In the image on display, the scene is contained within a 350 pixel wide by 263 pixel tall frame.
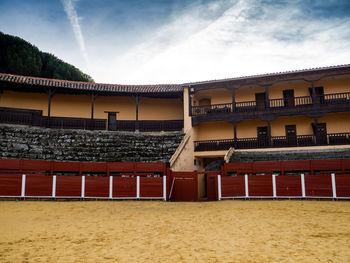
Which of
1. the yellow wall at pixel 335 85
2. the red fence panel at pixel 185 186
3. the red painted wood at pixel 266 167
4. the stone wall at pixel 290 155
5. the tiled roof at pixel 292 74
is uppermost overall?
the tiled roof at pixel 292 74

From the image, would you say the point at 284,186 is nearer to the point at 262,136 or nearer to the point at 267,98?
the point at 262,136

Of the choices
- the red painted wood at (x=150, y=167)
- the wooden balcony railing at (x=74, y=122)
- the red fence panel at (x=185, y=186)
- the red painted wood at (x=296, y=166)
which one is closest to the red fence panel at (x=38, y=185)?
the red painted wood at (x=150, y=167)

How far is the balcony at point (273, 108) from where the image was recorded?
1911cm

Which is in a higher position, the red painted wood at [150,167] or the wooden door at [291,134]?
the wooden door at [291,134]

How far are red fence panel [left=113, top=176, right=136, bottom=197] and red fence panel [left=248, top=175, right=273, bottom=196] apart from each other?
18.4ft

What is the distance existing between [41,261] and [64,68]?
3341cm

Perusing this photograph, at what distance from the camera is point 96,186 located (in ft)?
42.8

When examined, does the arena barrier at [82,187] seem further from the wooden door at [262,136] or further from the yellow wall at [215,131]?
the wooden door at [262,136]

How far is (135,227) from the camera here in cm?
686

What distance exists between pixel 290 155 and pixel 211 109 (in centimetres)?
696

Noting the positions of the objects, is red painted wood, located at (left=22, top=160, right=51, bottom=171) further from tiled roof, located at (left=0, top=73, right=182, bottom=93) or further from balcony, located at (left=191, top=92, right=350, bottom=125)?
balcony, located at (left=191, top=92, right=350, bottom=125)

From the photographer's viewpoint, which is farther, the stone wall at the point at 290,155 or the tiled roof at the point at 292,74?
the tiled roof at the point at 292,74

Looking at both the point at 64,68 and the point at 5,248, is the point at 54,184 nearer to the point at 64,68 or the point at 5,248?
the point at 5,248

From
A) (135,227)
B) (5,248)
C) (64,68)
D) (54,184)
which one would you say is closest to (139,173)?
(54,184)
